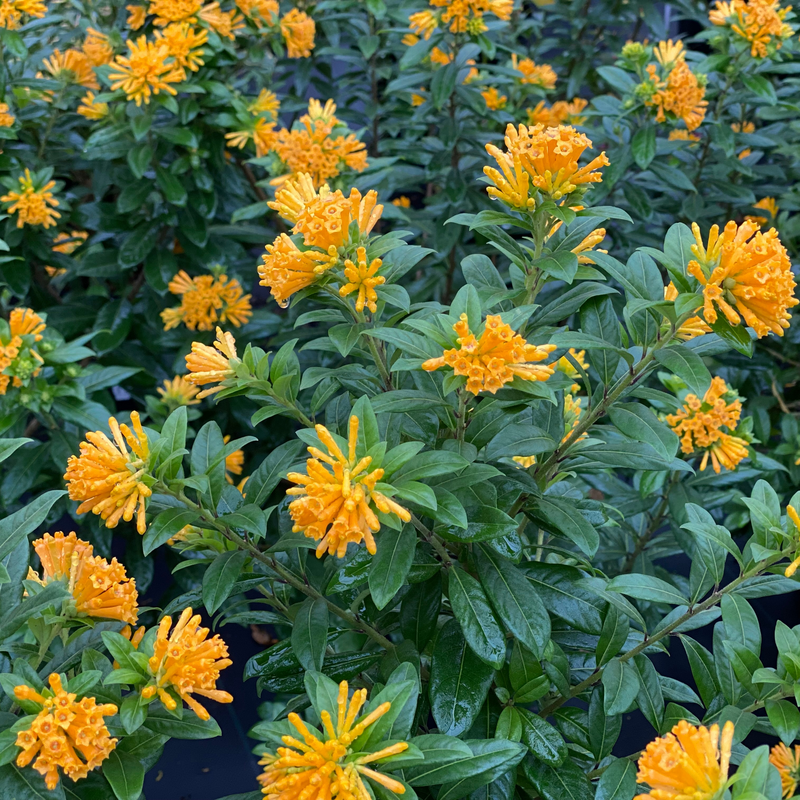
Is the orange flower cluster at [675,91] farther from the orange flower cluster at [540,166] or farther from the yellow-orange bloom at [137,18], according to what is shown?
the yellow-orange bloom at [137,18]

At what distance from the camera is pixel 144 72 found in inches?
77.7

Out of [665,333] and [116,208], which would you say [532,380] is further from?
[116,208]

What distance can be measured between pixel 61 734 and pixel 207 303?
1.58m

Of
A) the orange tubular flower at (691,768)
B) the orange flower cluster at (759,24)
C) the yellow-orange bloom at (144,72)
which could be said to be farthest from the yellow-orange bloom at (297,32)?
the orange tubular flower at (691,768)

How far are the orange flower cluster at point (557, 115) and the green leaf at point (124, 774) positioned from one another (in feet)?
7.35

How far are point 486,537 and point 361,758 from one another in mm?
299

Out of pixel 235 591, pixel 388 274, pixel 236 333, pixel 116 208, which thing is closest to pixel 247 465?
pixel 236 333

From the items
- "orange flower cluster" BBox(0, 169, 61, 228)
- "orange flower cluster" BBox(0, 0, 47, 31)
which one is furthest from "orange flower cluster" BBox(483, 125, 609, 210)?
"orange flower cluster" BBox(0, 0, 47, 31)

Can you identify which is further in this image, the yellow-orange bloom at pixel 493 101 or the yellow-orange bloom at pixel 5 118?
the yellow-orange bloom at pixel 493 101

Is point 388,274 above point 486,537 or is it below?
above

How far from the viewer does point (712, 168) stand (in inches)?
96.8

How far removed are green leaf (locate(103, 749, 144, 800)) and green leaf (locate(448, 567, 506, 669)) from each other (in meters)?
0.42

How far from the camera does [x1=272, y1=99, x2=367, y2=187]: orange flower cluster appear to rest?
193cm

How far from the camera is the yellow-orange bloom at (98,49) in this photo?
2.34m
